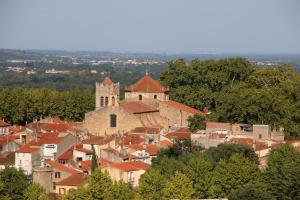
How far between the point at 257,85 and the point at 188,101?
18.7ft

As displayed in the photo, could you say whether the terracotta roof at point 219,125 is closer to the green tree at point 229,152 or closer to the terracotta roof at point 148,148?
the terracotta roof at point 148,148

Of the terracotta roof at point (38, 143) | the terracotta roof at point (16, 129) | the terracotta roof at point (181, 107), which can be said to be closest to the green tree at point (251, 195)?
the terracotta roof at point (38, 143)

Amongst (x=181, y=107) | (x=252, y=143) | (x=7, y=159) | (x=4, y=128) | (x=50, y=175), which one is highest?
(x=181, y=107)

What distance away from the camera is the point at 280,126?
65500mm

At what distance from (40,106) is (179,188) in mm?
35472

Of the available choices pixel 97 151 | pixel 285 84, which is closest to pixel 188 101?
pixel 285 84

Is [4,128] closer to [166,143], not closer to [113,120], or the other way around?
[113,120]

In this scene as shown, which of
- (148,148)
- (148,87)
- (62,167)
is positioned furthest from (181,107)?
(62,167)

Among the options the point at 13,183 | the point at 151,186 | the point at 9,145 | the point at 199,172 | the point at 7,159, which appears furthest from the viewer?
the point at 9,145

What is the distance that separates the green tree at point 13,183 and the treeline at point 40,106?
30.1m

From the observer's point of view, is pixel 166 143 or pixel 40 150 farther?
pixel 166 143

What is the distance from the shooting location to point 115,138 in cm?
6050

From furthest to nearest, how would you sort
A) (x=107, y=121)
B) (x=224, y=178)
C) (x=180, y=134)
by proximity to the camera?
(x=107, y=121) → (x=180, y=134) → (x=224, y=178)

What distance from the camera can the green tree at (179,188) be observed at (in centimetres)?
4703
